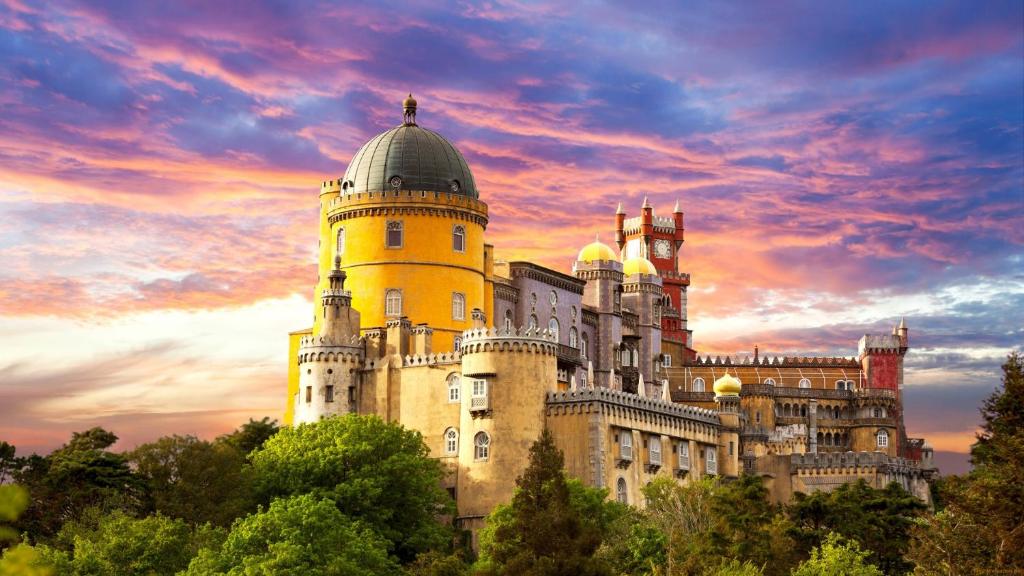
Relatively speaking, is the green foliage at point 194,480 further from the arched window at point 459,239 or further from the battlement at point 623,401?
the arched window at point 459,239

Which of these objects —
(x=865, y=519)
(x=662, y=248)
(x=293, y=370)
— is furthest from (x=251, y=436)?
(x=662, y=248)

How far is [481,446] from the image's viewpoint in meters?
85.3

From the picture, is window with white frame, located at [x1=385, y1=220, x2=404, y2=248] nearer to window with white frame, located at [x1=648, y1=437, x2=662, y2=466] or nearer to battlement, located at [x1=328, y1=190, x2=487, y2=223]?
battlement, located at [x1=328, y1=190, x2=487, y2=223]

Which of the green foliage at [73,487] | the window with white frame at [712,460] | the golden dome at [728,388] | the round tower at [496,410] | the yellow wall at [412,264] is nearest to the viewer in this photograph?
the green foliage at [73,487]

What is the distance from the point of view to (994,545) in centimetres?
5550

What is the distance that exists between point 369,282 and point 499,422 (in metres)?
15.8

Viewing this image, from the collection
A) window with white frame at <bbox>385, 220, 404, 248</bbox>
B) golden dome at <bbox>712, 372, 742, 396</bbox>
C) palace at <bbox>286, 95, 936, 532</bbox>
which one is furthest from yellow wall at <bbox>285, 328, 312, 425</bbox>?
golden dome at <bbox>712, 372, 742, 396</bbox>

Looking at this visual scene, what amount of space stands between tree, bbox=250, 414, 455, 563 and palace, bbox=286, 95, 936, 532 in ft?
10.8

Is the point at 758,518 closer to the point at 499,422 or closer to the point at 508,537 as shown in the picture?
the point at 499,422

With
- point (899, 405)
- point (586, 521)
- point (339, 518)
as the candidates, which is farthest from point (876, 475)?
point (339, 518)

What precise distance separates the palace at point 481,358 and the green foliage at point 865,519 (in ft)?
27.9

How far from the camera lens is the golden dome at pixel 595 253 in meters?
118

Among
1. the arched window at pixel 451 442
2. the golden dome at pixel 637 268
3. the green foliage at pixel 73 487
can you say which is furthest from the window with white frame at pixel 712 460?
the green foliage at pixel 73 487

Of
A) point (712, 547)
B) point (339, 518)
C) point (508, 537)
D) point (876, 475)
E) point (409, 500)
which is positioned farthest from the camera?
point (876, 475)
